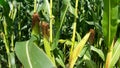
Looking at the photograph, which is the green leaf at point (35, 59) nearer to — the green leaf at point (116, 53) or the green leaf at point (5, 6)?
the green leaf at point (116, 53)

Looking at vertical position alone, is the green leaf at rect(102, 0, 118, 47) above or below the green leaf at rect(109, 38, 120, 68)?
above

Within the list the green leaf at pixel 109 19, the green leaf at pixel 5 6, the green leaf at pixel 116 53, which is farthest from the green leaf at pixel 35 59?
the green leaf at pixel 5 6

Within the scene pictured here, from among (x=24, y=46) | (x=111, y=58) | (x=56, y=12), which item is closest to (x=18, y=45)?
(x=24, y=46)

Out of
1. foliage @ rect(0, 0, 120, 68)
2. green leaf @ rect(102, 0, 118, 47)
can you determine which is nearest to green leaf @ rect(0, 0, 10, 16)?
foliage @ rect(0, 0, 120, 68)

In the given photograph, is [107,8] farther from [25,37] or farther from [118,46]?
[25,37]

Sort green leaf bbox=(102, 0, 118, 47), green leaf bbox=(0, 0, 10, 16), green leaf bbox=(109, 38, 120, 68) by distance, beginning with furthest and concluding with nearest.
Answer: green leaf bbox=(0, 0, 10, 16), green leaf bbox=(109, 38, 120, 68), green leaf bbox=(102, 0, 118, 47)

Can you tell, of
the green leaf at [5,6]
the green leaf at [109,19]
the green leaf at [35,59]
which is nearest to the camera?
the green leaf at [35,59]

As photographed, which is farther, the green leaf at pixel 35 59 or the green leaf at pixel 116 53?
the green leaf at pixel 116 53

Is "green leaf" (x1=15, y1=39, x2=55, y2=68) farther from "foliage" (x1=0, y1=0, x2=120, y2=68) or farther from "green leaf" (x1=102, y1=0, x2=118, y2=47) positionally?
"green leaf" (x1=102, y1=0, x2=118, y2=47)

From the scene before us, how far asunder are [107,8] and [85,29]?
106 centimetres

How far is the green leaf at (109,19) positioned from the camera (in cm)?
108

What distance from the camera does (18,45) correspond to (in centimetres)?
102

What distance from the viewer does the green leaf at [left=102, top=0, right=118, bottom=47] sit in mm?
1081

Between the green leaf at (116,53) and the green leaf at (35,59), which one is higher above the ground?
the green leaf at (35,59)
